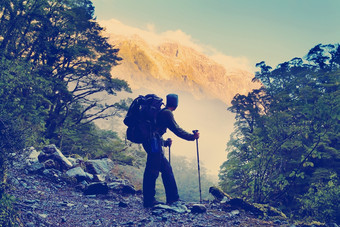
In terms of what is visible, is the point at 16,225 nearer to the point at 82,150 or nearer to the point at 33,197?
the point at 33,197

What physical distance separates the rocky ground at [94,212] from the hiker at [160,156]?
447 millimetres

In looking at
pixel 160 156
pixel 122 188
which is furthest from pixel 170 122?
pixel 122 188

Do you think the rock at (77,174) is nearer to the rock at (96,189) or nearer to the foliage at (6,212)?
the rock at (96,189)

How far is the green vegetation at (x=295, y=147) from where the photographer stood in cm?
586

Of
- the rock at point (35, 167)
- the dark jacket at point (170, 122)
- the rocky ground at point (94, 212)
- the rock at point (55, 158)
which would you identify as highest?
the dark jacket at point (170, 122)

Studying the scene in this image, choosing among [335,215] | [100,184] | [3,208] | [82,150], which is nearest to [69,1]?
[82,150]

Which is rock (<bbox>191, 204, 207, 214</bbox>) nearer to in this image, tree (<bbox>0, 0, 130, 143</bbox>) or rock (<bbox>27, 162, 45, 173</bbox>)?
rock (<bbox>27, 162, 45, 173</bbox>)

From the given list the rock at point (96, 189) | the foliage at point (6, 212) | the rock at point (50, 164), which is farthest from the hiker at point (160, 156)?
the rock at point (50, 164)

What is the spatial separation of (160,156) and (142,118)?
1.01 metres

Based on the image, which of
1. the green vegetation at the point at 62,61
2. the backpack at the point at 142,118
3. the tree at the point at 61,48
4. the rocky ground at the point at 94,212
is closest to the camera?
the rocky ground at the point at 94,212

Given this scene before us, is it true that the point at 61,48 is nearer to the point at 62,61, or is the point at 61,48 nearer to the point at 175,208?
the point at 62,61

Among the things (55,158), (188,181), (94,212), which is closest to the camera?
(94,212)

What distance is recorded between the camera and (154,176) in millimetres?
5730

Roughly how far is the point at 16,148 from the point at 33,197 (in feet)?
4.10
